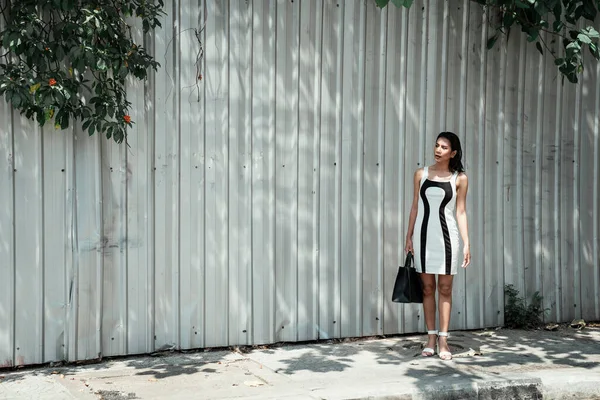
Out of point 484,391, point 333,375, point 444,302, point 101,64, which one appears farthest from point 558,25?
point 101,64

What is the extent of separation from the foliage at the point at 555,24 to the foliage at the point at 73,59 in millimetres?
3353

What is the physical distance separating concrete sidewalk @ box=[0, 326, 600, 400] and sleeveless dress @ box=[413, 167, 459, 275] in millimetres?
797

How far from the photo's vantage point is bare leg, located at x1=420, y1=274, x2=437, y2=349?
7125 mm

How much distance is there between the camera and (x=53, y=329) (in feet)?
21.1

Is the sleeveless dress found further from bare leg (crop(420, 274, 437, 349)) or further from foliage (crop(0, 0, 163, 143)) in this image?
foliage (crop(0, 0, 163, 143))

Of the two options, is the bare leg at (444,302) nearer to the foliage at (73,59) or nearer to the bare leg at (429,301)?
the bare leg at (429,301)

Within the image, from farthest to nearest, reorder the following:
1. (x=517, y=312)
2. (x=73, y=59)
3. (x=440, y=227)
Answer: (x=517, y=312) < (x=440, y=227) < (x=73, y=59)

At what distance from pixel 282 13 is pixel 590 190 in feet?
12.5

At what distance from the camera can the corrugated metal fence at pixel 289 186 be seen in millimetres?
6469

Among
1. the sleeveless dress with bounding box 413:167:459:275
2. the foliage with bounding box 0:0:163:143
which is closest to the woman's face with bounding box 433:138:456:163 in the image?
the sleeveless dress with bounding box 413:167:459:275

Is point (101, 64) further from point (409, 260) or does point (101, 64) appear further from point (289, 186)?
point (409, 260)

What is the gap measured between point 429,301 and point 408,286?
10.1 inches

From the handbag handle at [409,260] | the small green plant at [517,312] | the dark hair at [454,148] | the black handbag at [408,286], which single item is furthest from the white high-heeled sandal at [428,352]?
the small green plant at [517,312]

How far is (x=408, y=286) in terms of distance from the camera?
7.07m
